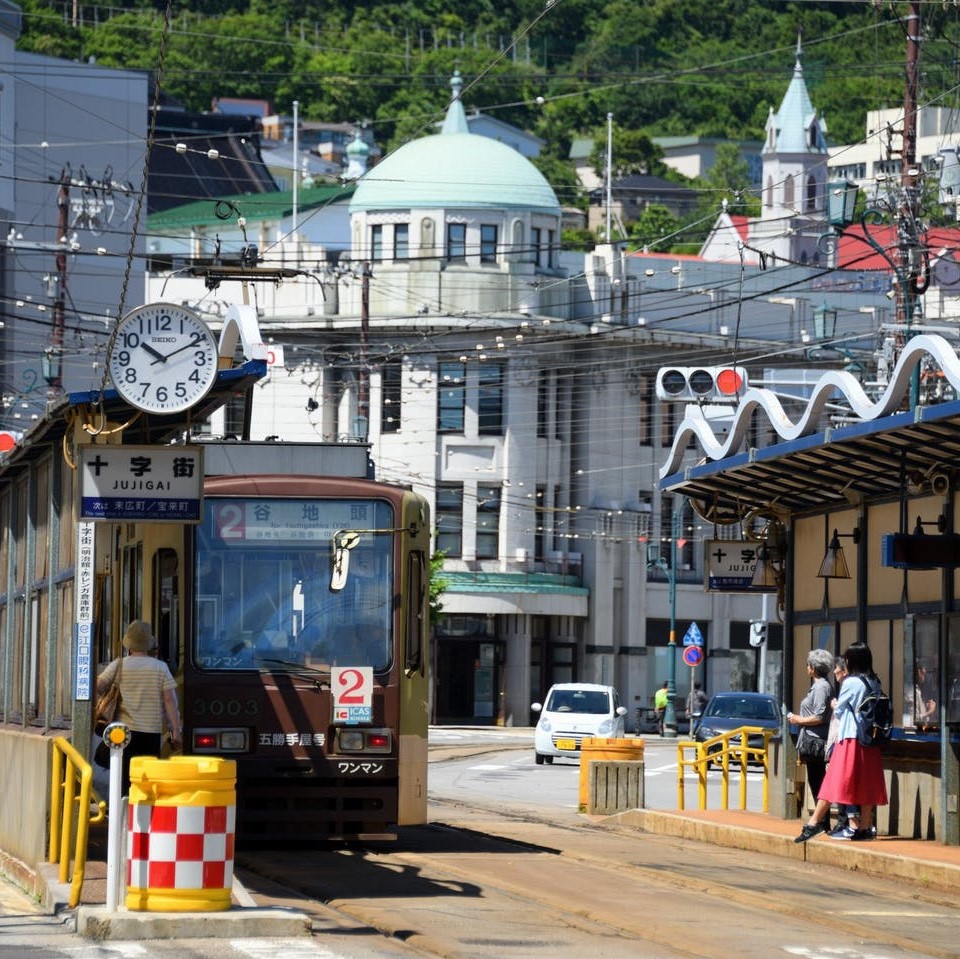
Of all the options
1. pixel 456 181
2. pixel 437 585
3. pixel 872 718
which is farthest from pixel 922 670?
pixel 456 181

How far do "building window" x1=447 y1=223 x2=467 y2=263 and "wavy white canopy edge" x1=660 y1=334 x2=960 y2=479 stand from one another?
4647 centimetres

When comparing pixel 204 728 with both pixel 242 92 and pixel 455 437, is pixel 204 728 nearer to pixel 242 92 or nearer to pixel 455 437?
pixel 455 437

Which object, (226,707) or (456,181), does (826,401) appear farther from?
(456,181)

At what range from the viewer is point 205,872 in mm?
13656

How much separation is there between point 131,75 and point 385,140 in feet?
221

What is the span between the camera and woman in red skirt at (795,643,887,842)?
20.3 metres

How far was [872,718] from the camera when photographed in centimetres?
2023

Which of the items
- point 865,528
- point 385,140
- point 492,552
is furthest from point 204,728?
point 385,140

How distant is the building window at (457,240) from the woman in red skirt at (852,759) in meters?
52.9

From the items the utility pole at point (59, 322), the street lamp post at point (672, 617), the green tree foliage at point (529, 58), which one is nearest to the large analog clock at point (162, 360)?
the utility pole at point (59, 322)

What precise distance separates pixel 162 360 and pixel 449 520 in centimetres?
5686

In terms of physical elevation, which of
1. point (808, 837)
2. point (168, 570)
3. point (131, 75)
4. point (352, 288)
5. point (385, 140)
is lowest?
point (808, 837)

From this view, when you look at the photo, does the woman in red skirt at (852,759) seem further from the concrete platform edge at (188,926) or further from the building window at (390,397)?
the building window at (390,397)

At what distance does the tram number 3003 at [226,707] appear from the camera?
19156mm
